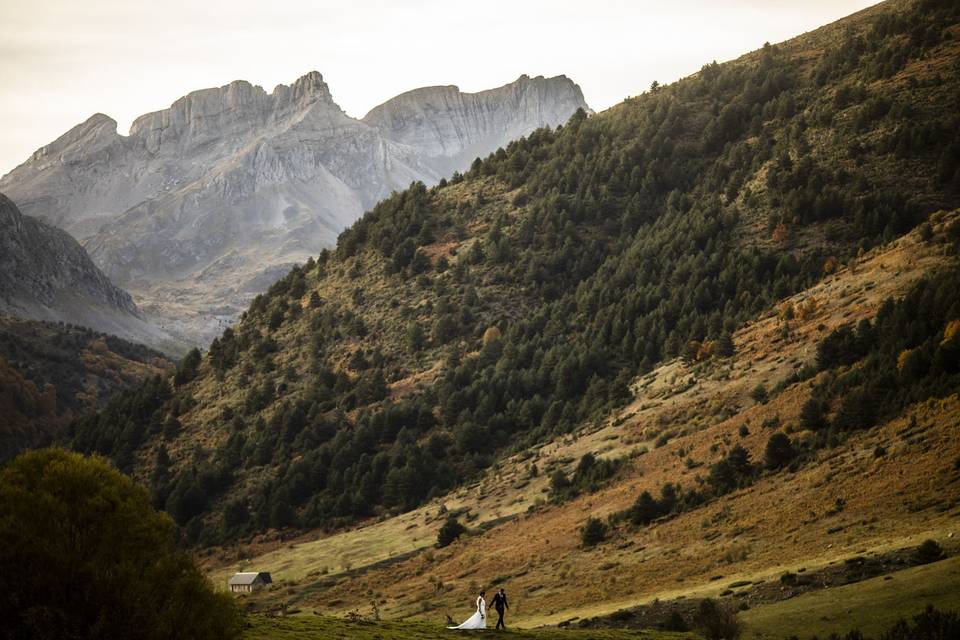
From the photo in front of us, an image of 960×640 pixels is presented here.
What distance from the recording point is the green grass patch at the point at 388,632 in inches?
1548

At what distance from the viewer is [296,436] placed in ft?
404

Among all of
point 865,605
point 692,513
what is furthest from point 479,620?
point 692,513

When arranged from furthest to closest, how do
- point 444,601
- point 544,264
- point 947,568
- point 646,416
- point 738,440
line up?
point 544,264 → point 646,416 → point 738,440 → point 444,601 → point 947,568

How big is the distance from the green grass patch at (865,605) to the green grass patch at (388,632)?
166 inches

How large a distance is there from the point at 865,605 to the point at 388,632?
21963 millimetres

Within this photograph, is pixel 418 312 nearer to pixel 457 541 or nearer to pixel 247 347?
pixel 247 347

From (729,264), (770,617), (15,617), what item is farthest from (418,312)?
(15,617)

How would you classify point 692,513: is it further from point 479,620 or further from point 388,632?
point 388,632

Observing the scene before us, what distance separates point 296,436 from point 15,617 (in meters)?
97.2

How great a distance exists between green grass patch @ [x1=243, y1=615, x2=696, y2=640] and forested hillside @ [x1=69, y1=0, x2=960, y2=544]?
5743cm

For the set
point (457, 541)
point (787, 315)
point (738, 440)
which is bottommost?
point (457, 541)

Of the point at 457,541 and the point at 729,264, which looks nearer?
the point at 457,541

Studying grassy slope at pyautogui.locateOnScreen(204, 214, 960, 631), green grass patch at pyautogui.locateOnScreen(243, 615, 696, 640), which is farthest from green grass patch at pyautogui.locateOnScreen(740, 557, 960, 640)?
grassy slope at pyautogui.locateOnScreen(204, 214, 960, 631)

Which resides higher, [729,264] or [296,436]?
[729,264]
